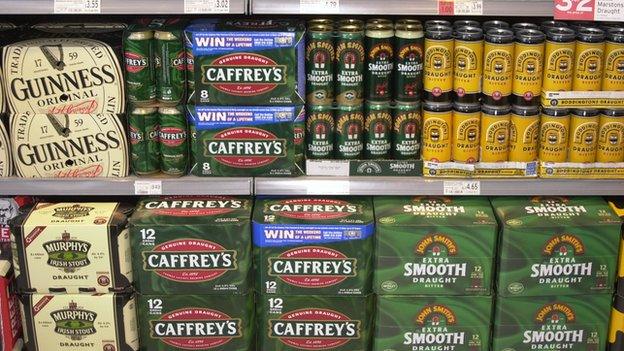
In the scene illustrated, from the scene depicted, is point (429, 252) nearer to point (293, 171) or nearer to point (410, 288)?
point (410, 288)

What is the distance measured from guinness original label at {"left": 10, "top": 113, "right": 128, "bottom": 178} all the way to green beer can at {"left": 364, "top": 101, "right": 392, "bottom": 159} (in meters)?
0.81

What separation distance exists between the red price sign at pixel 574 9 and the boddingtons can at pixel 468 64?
0.24 m

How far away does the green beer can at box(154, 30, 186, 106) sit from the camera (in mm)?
2574

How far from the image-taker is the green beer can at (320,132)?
2.66 metres

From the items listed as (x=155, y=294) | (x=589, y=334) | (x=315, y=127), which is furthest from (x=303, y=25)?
(x=589, y=334)

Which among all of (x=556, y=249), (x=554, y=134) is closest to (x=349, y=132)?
(x=554, y=134)

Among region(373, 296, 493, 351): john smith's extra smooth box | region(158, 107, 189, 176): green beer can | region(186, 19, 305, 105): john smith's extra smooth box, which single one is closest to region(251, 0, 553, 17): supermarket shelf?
region(186, 19, 305, 105): john smith's extra smooth box

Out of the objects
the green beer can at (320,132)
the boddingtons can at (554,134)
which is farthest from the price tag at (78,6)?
the boddingtons can at (554,134)

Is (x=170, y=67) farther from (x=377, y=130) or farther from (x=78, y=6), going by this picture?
(x=377, y=130)

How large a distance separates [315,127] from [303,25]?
1.10 ft

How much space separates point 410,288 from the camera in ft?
8.79

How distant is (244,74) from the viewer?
2588mm

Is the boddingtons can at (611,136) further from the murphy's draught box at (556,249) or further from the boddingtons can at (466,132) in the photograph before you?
the boddingtons can at (466,132)

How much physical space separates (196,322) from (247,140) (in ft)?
2.10
